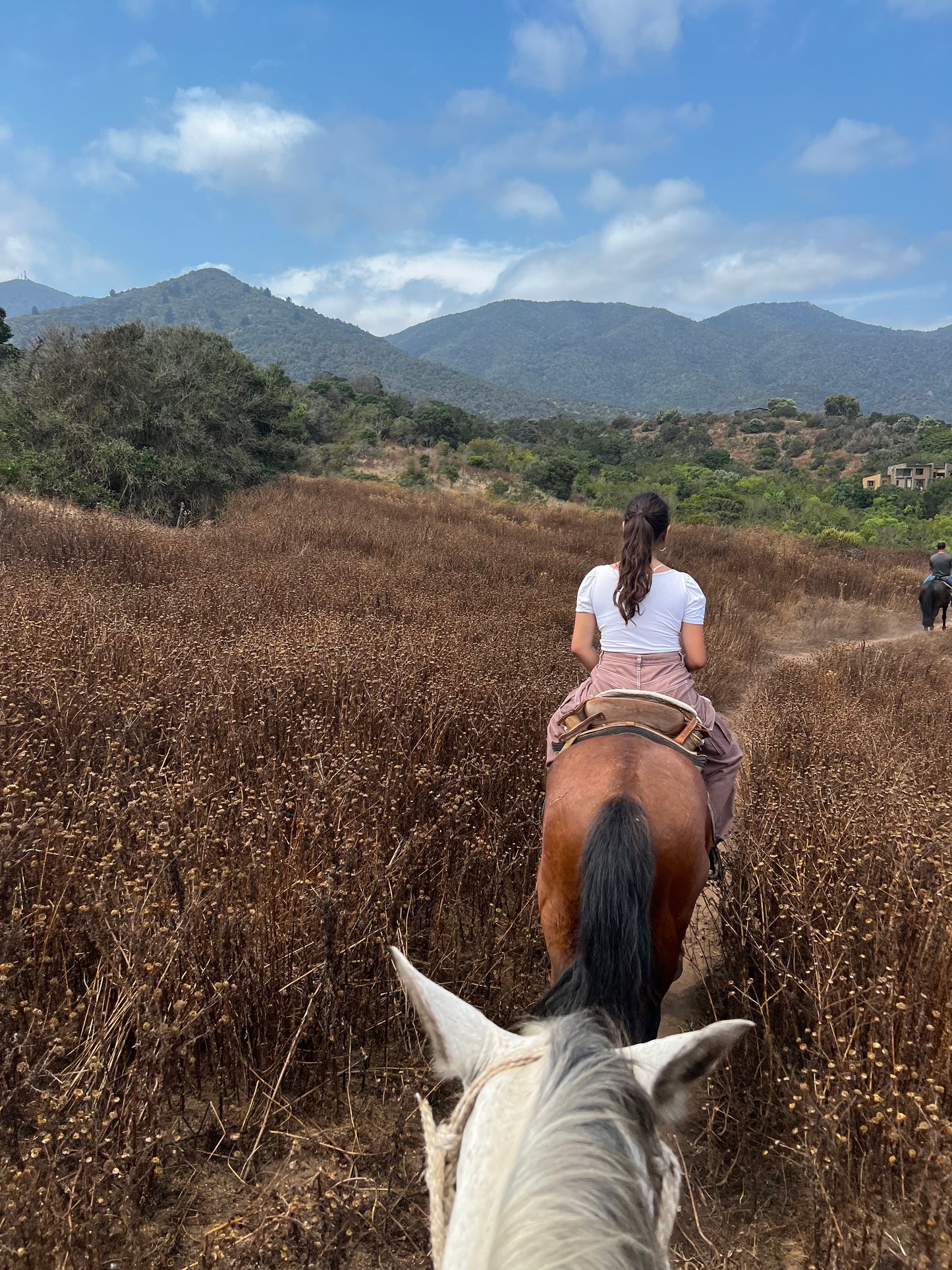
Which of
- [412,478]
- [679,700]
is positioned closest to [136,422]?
[412,478]

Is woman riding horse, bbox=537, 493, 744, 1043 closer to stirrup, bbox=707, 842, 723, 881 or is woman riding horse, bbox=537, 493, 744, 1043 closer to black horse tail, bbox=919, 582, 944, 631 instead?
stirrup, bbox=707, 842, 723, 881

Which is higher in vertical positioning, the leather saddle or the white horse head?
the leather saddle

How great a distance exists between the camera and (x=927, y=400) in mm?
129625

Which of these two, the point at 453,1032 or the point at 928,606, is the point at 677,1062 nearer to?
the point at 453,1032

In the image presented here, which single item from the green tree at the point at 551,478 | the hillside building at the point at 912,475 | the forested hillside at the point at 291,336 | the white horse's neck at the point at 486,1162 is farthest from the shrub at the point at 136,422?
the forested hillside at the point at 291,336

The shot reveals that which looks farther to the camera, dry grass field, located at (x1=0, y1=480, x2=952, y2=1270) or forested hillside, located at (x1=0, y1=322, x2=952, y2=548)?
forested hillside, located at (x1=0, y1=322, x2=952, y2=548)

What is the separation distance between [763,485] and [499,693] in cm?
2588

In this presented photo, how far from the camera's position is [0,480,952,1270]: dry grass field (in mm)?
1641

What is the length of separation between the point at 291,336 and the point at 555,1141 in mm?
165090

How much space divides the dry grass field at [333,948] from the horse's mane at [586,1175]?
0.91 metres

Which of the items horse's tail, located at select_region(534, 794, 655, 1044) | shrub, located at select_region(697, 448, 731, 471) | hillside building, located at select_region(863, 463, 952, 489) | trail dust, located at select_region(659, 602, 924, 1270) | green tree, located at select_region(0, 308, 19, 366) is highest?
green tree, located at select_region(0, 308, 19, 366)

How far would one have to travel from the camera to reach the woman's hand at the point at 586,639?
294 centimetres

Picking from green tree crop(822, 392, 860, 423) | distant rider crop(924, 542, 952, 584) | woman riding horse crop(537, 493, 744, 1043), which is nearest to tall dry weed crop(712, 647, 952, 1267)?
woman riding horse crop(537, 493, 744, 1043)

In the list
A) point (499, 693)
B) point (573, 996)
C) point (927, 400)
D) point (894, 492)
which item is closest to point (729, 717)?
point (499, 693)
